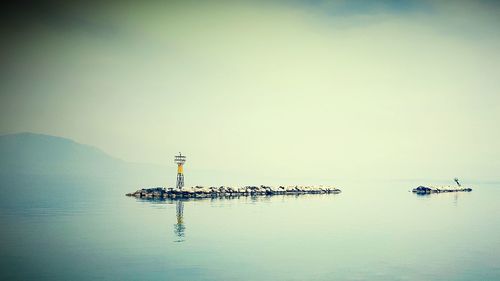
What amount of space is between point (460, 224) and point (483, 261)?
26.9m

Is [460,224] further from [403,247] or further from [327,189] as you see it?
[327,189]

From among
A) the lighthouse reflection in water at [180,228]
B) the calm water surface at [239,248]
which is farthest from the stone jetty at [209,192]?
the calm water surface at [239,248]

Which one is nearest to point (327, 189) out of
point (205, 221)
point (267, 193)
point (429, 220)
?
point (267, 193)

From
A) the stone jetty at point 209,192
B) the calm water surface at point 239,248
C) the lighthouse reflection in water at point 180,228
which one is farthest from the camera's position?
the stone jetty at point 209,192

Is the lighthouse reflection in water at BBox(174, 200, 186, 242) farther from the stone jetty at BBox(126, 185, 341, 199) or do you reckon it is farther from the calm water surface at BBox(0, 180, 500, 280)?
the stone jetty at BBox(126, 185, 341, 199)

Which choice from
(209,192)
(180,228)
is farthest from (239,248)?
(209,192)

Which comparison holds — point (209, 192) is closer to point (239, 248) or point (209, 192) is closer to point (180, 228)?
point (180, 228)

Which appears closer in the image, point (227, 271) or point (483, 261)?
point (227, 271)

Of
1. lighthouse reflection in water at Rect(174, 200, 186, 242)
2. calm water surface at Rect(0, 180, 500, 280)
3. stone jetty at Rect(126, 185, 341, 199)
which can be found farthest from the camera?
stone jetty at Rect(126, 185, 341, 199)

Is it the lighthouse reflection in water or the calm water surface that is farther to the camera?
the lighthouse reflection in water

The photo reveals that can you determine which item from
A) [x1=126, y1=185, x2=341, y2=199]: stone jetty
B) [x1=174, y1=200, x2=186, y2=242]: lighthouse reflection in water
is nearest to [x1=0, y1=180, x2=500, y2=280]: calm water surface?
[x1=174, y1=200, x2=186, y2=242]: lighthouse reflection in water

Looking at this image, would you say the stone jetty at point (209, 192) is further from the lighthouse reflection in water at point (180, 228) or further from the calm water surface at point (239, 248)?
the calm water surface at point (239, 248)

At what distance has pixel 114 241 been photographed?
3822 cm

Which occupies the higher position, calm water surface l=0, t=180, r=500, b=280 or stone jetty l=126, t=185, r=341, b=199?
stone jetty l=126, t=185, r=341, b=199
